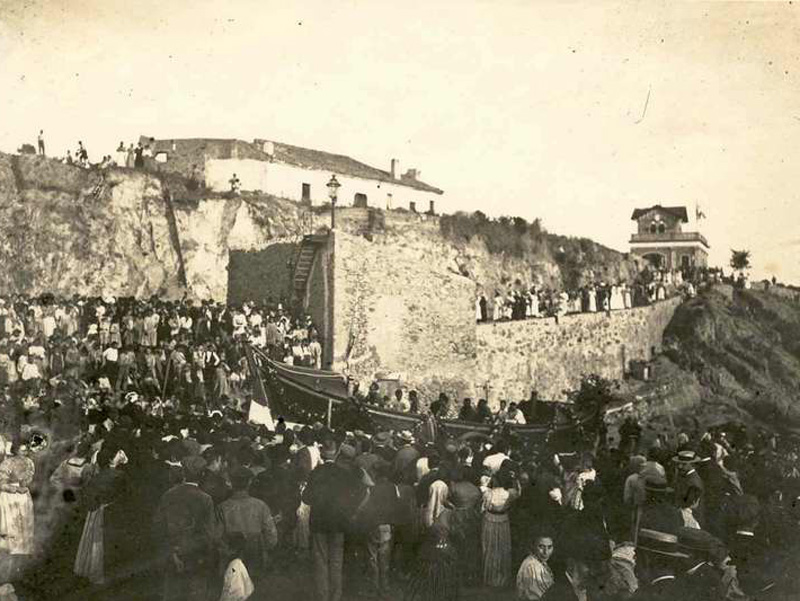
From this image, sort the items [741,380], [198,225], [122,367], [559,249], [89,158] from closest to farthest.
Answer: [122,367], [89,158], [198,225], [741,380], [559,249]

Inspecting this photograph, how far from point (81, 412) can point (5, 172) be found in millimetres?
9315

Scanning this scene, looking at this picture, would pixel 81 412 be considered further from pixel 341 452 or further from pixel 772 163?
pixel 772 163

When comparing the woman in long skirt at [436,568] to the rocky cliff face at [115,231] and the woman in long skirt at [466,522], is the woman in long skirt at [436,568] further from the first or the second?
the rocky cliff face at [115,231]

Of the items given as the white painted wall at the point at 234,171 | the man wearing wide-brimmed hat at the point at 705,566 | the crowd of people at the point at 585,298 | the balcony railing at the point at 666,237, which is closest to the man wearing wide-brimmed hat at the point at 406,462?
the man wearing wide-brimmed hat at the point at 705,566

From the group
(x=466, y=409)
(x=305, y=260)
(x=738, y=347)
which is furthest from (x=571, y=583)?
(x=738, y=347)

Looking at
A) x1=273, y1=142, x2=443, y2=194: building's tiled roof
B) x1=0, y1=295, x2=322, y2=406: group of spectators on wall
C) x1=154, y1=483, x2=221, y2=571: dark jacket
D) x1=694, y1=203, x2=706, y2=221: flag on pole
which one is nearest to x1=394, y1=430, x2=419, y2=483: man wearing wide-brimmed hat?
x1=154, y1=483, x2=221, y2=571: dark jacket

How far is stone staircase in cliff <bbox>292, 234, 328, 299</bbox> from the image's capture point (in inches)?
715

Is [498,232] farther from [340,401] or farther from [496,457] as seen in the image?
[496,457]

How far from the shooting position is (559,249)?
37781 mm

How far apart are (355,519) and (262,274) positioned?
12365mm

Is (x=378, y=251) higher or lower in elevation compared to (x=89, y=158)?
lower

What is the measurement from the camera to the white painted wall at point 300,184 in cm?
2627

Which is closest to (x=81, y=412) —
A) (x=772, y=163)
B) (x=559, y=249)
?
(x=772, y=163)

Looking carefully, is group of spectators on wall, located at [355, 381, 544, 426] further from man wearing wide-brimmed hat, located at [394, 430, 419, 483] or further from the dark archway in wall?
the dark archway in wall
